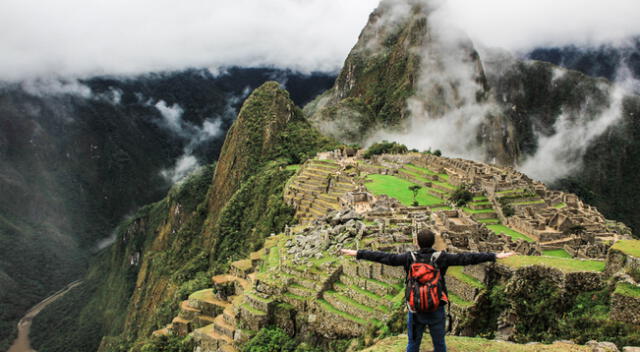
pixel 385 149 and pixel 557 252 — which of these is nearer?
pixel 557 252

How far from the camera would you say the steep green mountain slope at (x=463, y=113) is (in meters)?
Answer: 137

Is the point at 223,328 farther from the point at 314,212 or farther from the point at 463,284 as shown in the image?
the point at 314,212

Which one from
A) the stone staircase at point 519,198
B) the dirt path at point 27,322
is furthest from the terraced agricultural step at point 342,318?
the dirt path at point 27,322

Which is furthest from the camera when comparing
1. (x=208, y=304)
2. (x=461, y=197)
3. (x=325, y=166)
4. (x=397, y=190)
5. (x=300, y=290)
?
(x=325, y=166)

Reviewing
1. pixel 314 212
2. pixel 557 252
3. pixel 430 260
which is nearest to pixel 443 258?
pixel 430 260

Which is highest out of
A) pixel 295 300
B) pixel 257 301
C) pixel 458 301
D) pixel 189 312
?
pixel 458 301

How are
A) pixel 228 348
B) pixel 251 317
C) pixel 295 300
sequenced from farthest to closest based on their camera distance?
pixel 228 348, pixel 251 317, pixel 295 300

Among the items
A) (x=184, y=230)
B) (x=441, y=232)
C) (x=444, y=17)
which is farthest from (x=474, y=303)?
(x=444, y=17)

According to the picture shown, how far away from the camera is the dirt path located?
103062 mm

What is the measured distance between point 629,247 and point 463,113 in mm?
154486

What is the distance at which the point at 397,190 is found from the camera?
4706cm

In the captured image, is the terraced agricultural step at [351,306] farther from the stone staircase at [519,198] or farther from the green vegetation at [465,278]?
the stone staircase at [519,198]

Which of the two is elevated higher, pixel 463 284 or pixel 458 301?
pixel 463 284

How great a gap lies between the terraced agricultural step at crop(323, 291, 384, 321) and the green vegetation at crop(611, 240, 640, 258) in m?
7.19
